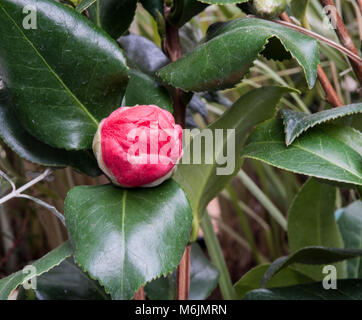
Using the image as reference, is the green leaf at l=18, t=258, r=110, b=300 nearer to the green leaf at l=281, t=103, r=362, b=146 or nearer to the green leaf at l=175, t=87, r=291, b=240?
the green leaf at l=175, t=87, r=291, b=240

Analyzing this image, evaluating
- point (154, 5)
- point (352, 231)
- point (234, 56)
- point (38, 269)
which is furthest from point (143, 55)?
point (352, 231)

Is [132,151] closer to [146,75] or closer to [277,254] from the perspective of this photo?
[146,75]

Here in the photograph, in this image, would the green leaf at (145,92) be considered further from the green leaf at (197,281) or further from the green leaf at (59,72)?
the green leaf at (197,281)

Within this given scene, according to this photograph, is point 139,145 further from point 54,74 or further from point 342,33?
point 342,33

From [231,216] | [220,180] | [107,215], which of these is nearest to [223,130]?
[220,180]

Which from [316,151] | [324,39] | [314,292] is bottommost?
[314,292]

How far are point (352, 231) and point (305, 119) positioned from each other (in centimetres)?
35

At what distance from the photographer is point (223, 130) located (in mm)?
495

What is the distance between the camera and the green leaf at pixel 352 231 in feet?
2.24

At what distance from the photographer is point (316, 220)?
657mm

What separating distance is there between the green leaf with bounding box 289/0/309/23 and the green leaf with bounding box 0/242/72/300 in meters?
0.38

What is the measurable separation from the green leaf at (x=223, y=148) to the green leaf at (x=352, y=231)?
0.29 meters

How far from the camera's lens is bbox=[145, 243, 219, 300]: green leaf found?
600mm

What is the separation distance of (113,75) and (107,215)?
132mm
